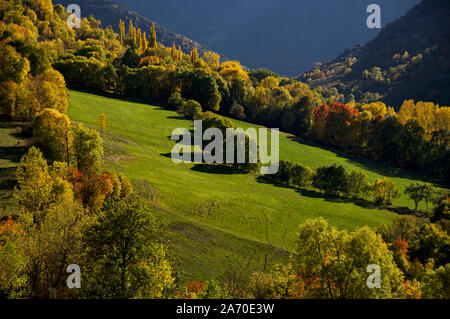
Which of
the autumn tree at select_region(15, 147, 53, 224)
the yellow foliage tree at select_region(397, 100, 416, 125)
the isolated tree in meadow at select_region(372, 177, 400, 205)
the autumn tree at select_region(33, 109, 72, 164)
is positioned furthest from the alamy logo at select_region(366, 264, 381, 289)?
the yellow foliage tree at select_region(397, 100, 416, 125)

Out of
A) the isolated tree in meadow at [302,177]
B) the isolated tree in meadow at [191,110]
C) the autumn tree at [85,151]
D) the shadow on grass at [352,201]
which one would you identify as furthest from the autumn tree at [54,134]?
the isolated tree in meadow at [191,110]

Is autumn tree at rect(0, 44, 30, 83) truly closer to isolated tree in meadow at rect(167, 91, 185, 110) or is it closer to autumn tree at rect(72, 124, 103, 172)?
autumn tree at rect(72, 124, 103, 172)

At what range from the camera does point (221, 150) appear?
93.6 metres

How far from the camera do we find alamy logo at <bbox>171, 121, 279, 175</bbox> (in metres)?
90.1

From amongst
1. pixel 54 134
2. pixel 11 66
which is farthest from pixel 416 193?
pixel 11 66

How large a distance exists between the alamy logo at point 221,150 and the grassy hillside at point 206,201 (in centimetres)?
392

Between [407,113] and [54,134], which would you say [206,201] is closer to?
[54,134]

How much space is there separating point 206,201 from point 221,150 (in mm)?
32382

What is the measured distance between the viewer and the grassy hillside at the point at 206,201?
48938mm

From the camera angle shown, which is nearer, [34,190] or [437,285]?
[437,285]

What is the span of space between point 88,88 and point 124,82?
14.9 meters

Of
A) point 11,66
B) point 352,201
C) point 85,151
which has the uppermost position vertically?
point 11,66
